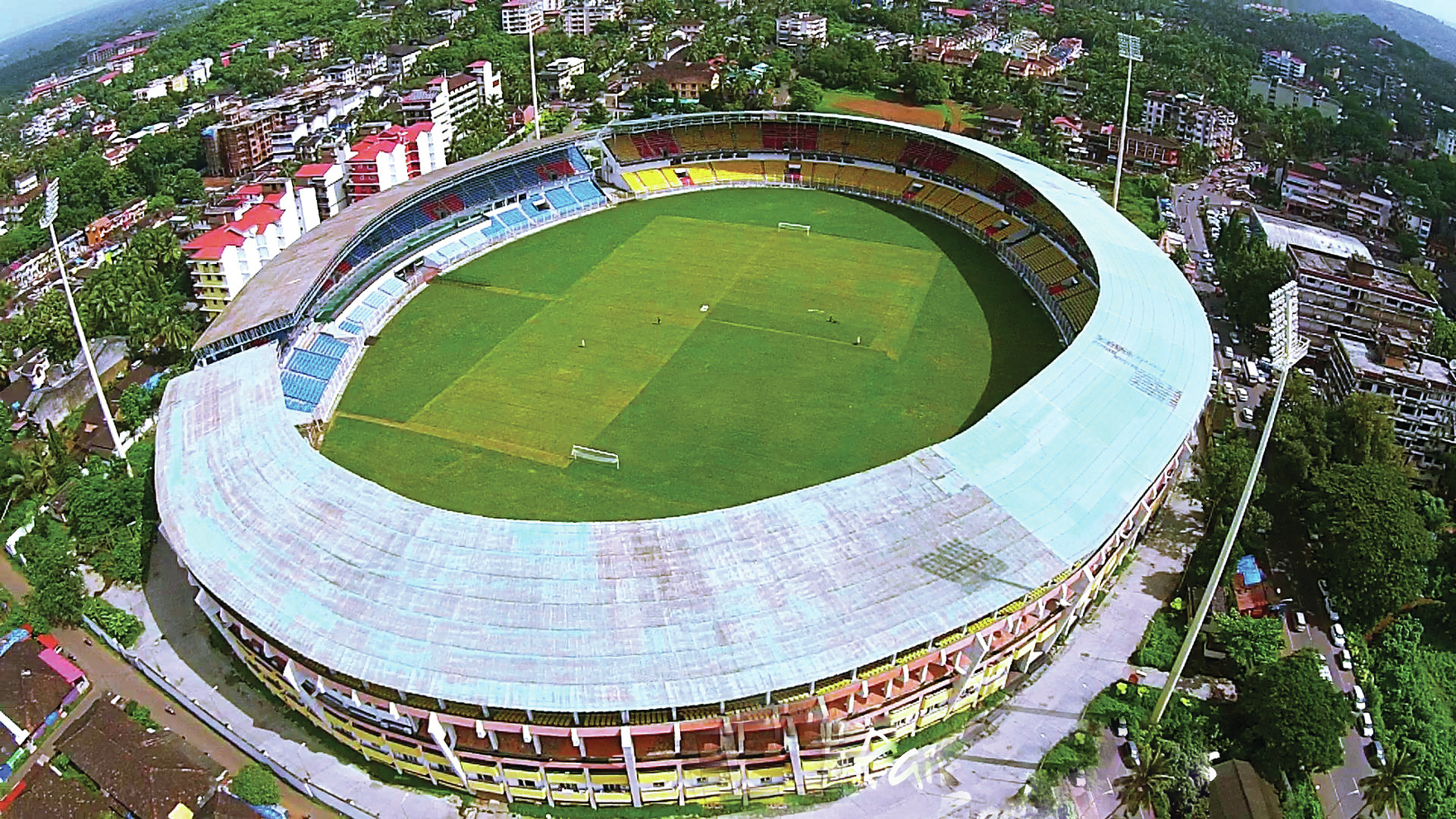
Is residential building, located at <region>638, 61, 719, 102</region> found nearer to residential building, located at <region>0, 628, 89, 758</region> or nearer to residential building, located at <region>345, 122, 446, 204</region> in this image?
residential building, located at <region>345, 122, 446, 204</region>

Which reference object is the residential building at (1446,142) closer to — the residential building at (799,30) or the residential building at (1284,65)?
the residential building at (1284,65)

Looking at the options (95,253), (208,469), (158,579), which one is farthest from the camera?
(95,253)

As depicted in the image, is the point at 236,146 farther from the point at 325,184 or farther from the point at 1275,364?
the point at 1275,364

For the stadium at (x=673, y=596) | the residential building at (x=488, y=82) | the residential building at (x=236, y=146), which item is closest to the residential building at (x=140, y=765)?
the stadium at (x=673, y=596)

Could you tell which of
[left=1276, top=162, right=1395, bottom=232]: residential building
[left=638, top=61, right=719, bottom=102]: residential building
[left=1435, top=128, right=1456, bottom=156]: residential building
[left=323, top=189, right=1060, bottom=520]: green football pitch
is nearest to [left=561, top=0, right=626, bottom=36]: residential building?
[left=638, top=61, right=719, bottom=102]: residential building

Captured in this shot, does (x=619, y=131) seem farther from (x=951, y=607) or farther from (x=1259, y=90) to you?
(x=1259, y=90)

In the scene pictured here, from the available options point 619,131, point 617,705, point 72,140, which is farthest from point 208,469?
point 72,140

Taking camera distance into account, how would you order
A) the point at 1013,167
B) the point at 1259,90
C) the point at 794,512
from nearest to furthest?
the point at 794,512, the point at 1013,167, the point at 1259,90

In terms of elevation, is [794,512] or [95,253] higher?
[794,512]
